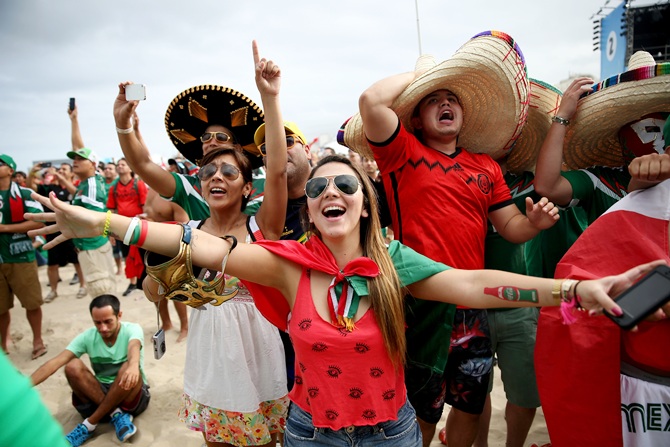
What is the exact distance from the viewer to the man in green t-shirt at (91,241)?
5.52 meters

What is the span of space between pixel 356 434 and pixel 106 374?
3212mm

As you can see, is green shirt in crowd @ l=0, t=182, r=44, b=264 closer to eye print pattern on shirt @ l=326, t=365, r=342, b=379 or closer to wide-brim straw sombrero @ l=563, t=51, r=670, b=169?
eye print pattern on shirt @ l=326, t=365, r=342, b=379

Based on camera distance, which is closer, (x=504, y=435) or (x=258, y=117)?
(x=258, y=117)

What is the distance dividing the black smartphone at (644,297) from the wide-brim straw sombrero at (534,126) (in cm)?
150

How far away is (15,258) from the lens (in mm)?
5156

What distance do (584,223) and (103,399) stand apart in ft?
13.6

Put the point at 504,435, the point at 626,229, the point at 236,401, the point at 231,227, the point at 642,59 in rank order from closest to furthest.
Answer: the point at 626,229, the point at 236,401, the point at 231,227, the point at 642,59, the point at 504,435

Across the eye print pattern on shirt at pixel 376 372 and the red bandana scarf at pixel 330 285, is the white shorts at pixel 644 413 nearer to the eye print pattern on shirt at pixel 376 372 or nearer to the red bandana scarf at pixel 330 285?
the eye print pattern on shirt at pixel 376 372

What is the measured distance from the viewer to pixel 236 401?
7.14 ft

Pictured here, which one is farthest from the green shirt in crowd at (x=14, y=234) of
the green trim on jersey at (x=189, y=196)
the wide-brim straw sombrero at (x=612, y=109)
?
the wide-brim straw sombrero at (x=612, y=109)

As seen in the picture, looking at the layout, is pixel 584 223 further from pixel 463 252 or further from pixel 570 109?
pixel 463 252

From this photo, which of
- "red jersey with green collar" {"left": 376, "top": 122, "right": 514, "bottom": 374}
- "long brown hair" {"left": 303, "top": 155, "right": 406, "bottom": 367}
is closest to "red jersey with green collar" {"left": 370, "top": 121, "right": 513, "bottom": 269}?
"red jersey with green collar" {"left": 376, "top": 122, "right": 514, "bottom": 374}

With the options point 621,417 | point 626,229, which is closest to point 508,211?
point 626,229

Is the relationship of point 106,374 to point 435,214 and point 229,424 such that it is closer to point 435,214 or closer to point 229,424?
point 229,424
